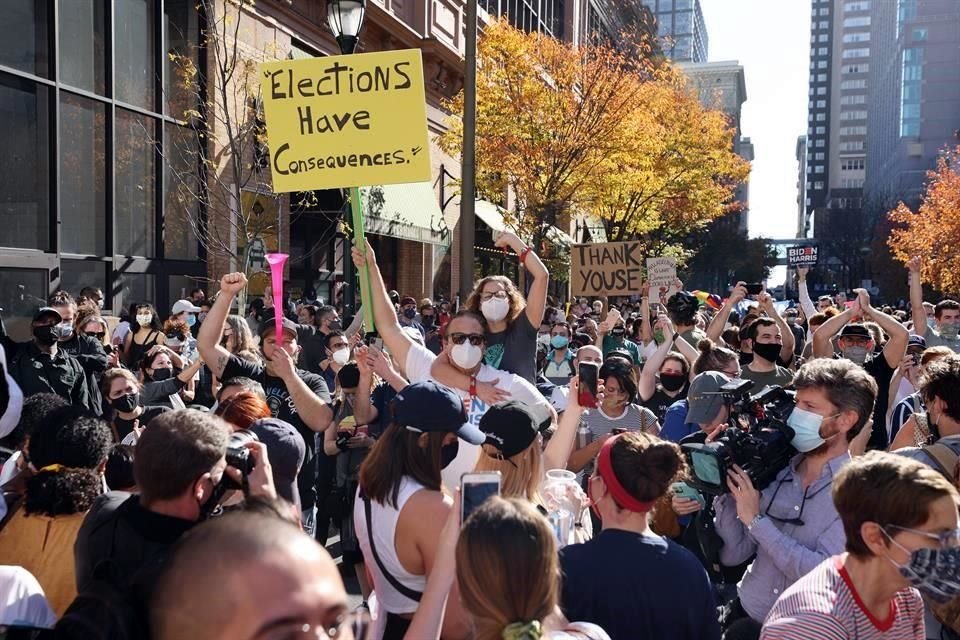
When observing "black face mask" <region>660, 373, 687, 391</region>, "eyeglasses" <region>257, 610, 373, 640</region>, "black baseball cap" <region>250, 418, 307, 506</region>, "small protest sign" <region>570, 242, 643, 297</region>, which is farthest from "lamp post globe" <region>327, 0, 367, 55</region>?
"eyeglasses" <region>257, 610, 373, 640</region>

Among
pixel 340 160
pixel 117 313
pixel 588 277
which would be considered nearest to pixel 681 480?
pixel 340 160

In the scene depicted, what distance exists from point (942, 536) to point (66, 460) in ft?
9.65

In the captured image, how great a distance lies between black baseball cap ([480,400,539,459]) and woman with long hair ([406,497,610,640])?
2.92ft

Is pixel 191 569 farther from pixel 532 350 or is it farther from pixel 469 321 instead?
pixel 532 350

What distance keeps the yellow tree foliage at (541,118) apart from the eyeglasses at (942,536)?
16779 millimetres

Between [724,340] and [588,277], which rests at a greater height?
[588,277]

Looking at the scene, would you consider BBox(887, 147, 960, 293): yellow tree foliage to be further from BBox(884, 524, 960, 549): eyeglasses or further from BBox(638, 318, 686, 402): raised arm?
BBox(884, 524, 960, 549): eyeglasses

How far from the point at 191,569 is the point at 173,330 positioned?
8.43m

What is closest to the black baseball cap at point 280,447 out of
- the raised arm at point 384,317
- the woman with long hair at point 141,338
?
the raised arm at point 384,317

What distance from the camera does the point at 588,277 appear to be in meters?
10.5

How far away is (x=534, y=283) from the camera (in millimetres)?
5352

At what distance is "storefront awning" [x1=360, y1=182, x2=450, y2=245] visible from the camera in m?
18.5

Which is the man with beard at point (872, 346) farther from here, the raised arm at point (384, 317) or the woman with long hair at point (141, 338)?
the woman with long hair at point (141, 338)

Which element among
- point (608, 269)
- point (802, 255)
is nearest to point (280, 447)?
point (608, 269)
